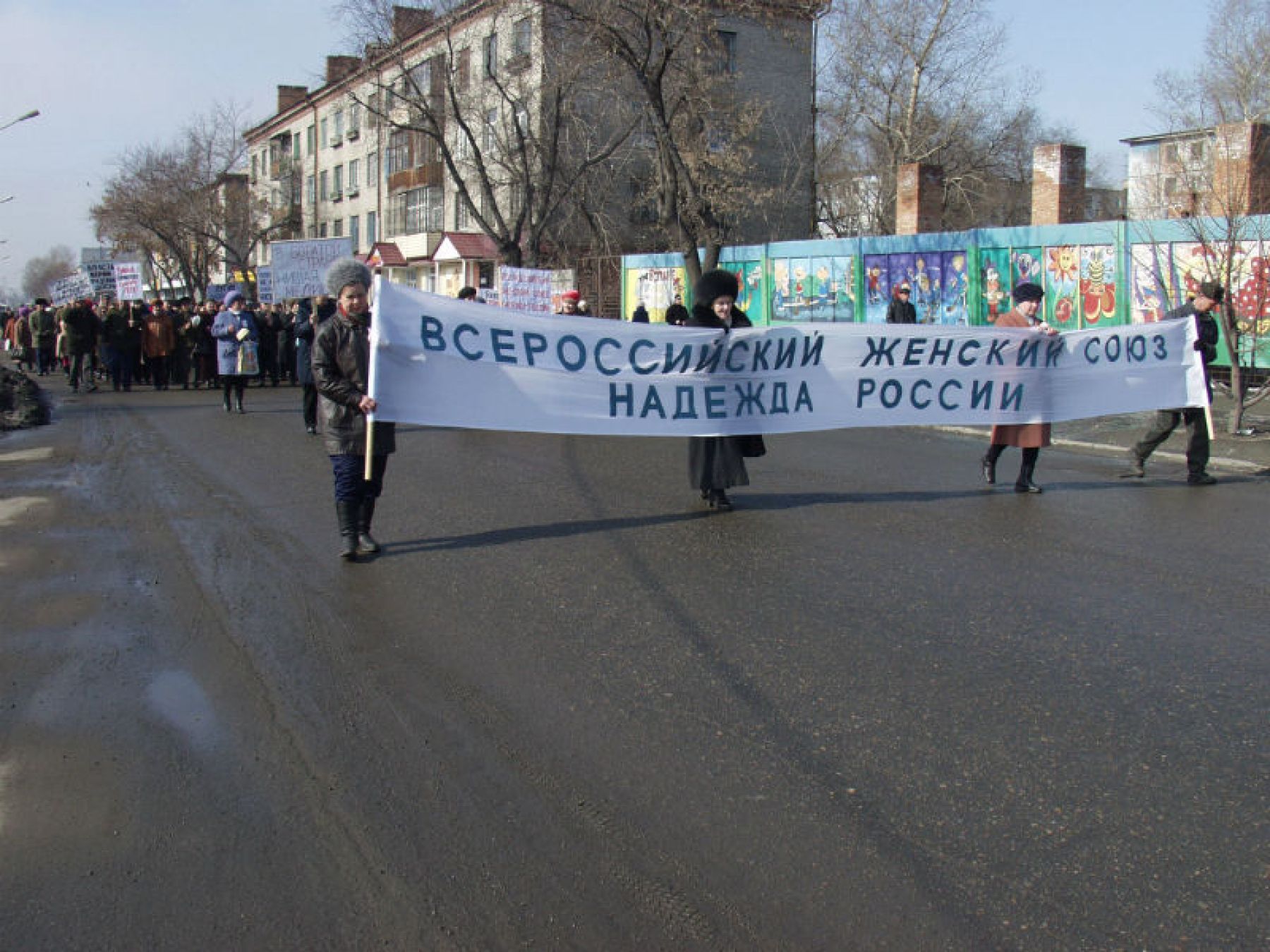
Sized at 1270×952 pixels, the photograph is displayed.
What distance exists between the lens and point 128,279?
3153 cm

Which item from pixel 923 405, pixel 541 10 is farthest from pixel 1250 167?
pixel 541 10

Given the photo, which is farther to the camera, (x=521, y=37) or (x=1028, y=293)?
(x=521, y=37)

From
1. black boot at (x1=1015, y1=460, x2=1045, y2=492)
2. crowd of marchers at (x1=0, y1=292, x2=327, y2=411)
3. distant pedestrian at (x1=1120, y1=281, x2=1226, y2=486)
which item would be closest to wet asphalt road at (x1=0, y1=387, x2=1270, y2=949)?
black boot at (x1=1015, y1=460, x2=1045, y2=492)

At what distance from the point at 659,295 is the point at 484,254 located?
1356cm

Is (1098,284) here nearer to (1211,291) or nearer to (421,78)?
(1211,291)

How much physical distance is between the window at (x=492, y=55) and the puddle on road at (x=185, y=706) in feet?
92.5

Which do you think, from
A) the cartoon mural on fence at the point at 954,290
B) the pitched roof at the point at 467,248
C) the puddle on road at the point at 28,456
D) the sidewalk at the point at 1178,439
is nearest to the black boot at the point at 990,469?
the sidewalk at the point at 1178,439

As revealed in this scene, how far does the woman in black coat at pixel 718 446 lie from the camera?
901 cm

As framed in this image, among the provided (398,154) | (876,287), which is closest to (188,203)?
(398,154)

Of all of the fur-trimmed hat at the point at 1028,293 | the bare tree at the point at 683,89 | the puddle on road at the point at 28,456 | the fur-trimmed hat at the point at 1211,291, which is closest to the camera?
the fur-trimmed hat at the point at 1028,293

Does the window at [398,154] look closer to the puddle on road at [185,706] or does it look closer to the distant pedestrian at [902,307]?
the distant pedestrian at [902,307]

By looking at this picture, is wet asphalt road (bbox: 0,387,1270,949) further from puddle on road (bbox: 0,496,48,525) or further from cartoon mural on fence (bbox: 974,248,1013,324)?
cartoon mural on fence (bbox: 974,248,1013,324)

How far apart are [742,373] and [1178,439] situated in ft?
23.7

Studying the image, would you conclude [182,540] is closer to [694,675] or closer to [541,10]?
[694,675]
